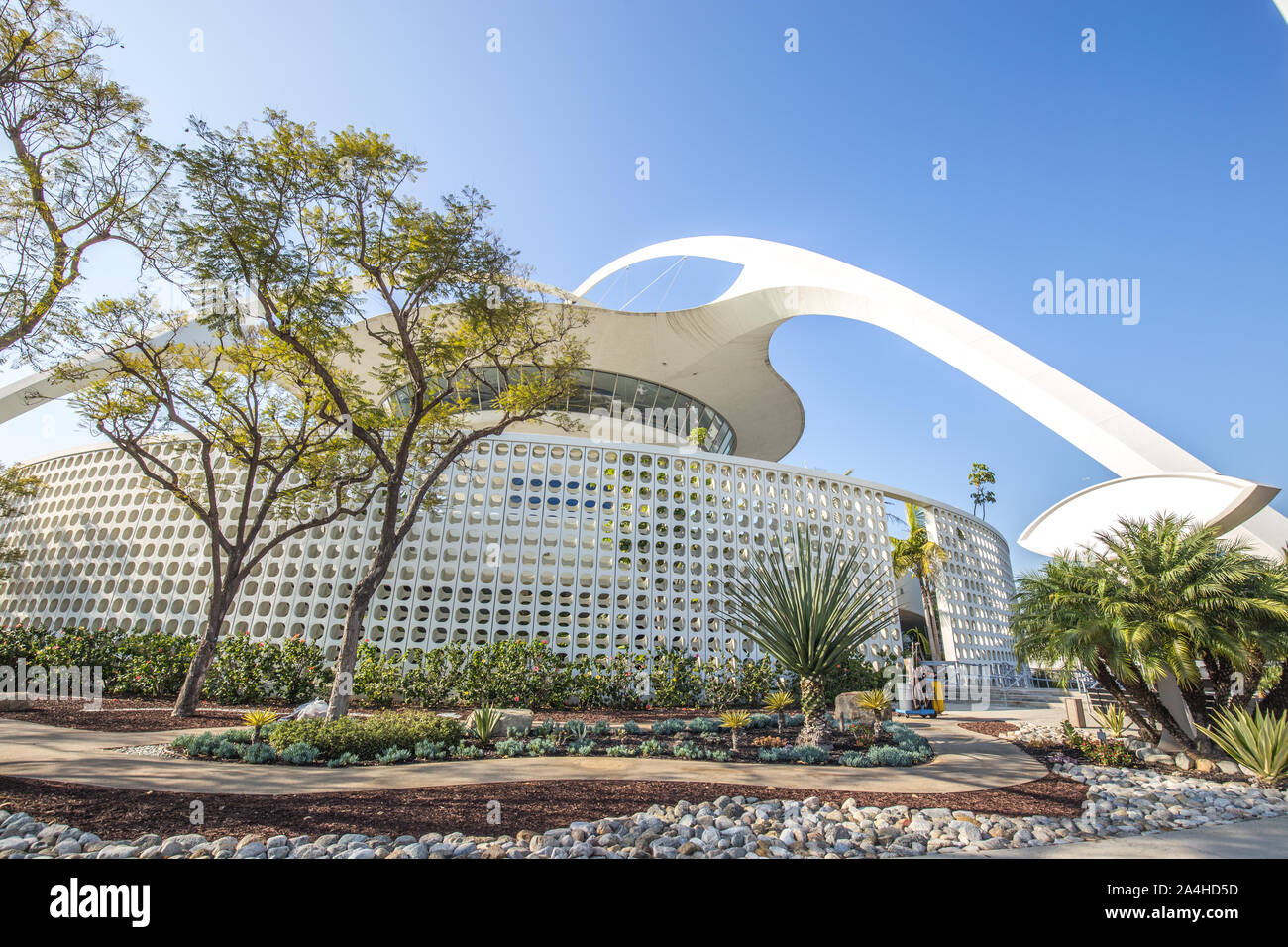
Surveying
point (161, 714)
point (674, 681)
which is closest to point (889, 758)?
point (674, 681)

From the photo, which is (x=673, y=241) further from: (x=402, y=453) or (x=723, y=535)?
(x=402, y=453)

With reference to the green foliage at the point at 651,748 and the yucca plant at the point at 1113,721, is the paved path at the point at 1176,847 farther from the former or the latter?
the yucca plant at the point at 1113,721

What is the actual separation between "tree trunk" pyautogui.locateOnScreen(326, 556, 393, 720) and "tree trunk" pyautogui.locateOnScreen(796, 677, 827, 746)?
5.86 meters

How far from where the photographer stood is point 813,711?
296 inches

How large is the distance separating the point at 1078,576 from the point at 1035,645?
42.0 inches

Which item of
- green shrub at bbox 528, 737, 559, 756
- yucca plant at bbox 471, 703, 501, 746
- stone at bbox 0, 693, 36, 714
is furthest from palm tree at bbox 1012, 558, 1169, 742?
stone at bbox 0, 693, 36, 714

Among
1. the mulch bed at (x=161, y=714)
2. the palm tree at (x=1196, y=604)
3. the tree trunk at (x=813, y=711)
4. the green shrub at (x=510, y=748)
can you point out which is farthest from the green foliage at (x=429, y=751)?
the palm tree at (x=1196, y=604)

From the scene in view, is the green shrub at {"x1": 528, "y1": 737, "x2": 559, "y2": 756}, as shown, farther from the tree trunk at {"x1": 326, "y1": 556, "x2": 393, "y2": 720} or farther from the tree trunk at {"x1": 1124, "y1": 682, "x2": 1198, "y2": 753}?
the tree trunk at {"x1": 1124, "y1": 682, "x2": 1198, "y2": 753}

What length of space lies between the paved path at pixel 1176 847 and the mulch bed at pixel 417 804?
793 millimetres

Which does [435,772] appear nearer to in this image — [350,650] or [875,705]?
[350,650]

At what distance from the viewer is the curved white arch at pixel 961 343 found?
28.5 ft

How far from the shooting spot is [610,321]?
62.3 feet

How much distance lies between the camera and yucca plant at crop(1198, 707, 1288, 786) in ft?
20.1
